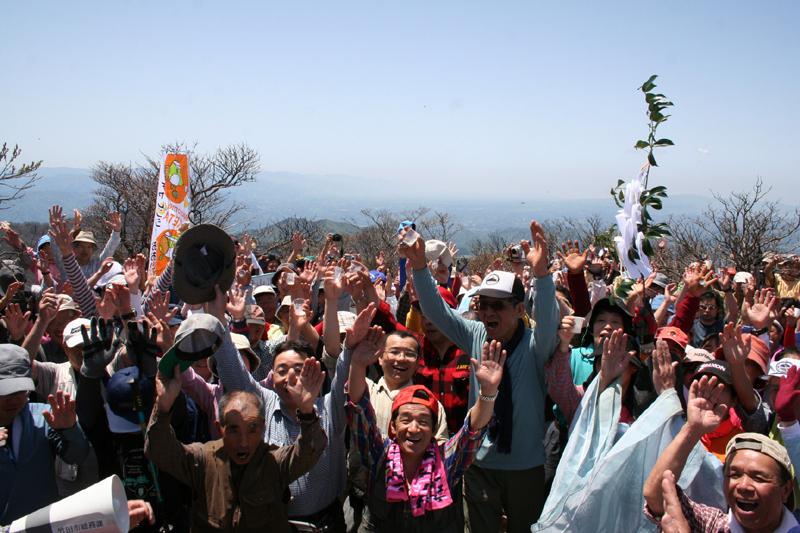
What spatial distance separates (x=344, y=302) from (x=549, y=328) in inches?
136

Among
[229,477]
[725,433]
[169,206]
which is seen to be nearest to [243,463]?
[229,477]

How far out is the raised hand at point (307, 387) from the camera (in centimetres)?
282

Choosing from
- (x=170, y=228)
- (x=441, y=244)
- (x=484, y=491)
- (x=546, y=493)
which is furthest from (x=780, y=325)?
(x=170, y=228)

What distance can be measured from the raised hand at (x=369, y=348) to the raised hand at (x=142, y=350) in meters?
1.02

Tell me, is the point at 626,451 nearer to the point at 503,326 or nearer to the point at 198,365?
the point at 503,326

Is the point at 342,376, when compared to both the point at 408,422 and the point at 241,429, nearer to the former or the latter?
the point at 408,422

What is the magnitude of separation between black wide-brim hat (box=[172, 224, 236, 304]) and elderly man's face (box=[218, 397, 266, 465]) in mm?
776

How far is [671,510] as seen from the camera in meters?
2.32

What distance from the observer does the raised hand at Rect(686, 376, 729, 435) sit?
246 cm

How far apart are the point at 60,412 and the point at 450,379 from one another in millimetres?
2246

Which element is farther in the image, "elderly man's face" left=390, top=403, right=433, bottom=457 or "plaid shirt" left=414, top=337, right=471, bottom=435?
"plaid shirt" left=414, top=337, right=471, bottom=435

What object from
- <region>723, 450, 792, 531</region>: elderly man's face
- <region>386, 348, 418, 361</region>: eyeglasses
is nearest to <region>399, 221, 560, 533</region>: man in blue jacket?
<region>386, 348, 418, 361</region>: eyeglasses

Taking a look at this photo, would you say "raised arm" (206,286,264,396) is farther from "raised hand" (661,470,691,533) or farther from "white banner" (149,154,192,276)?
"white banner" (149,154,192,276)

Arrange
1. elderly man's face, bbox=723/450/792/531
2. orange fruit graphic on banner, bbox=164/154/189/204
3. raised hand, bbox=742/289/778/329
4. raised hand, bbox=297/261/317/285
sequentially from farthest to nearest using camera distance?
orange fruit graphic on banner, bbox=164/154/189/204, raised hand, bbox=297/261/317/285, raised hand, bbox=742/289/778/329, elderly man's face, bbox=723/450/792/531
